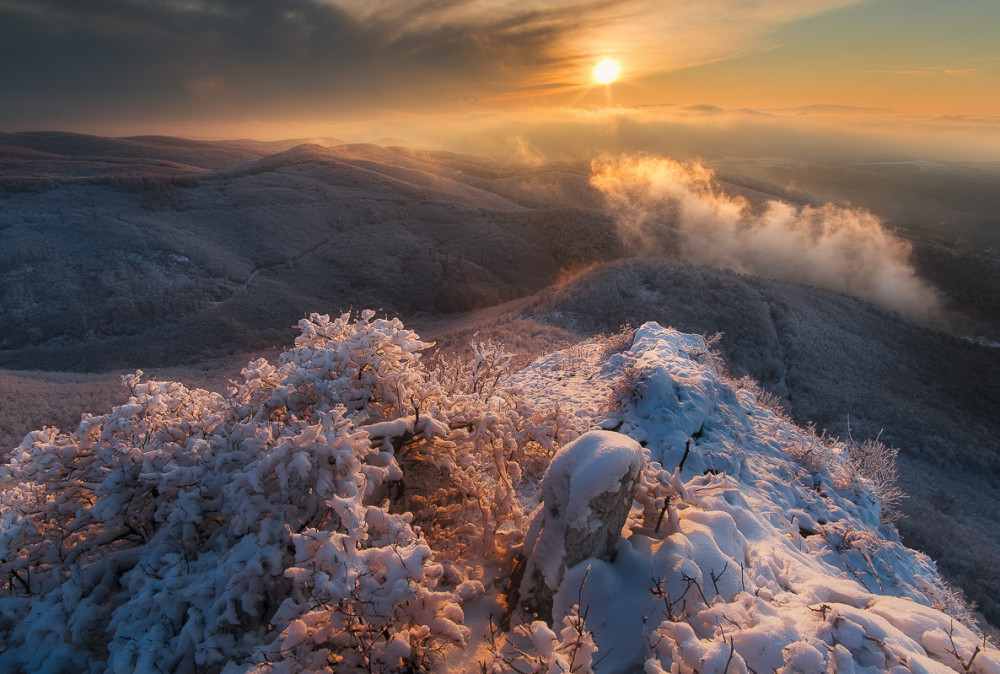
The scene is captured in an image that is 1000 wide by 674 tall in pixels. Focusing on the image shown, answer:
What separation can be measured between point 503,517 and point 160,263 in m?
61.0

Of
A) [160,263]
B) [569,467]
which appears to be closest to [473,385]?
[569,467]

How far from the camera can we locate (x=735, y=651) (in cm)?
327

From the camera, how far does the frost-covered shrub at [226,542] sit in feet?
10.4

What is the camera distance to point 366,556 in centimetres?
327

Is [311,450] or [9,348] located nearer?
[311,450]

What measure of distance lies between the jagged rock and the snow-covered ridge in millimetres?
30

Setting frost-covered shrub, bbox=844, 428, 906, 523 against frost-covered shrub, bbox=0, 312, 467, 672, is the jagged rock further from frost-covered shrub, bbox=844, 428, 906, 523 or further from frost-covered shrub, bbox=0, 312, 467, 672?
frost-covered shrub, bbox=844, 428, 906, 523

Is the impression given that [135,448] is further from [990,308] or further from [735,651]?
[990,308]

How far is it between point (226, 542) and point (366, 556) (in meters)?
1.53

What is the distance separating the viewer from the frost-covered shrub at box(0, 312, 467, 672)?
3.17 metres

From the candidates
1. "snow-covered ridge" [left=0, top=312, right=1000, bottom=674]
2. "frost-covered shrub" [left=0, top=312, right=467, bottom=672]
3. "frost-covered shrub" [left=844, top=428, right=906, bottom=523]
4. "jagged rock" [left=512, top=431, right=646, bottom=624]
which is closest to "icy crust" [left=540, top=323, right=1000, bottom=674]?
"snow-covered ridge" [left=0, top=312, right=1000, bottom=674]

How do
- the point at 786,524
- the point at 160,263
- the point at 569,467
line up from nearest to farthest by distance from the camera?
the point at 569,467 → the point at 786,524 → the point at 160,263

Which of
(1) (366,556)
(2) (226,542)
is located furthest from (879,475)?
(2) (226,542)

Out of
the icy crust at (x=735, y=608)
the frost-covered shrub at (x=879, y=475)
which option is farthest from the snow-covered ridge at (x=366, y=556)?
the frost-covered shrub at (x=879, y=475)
